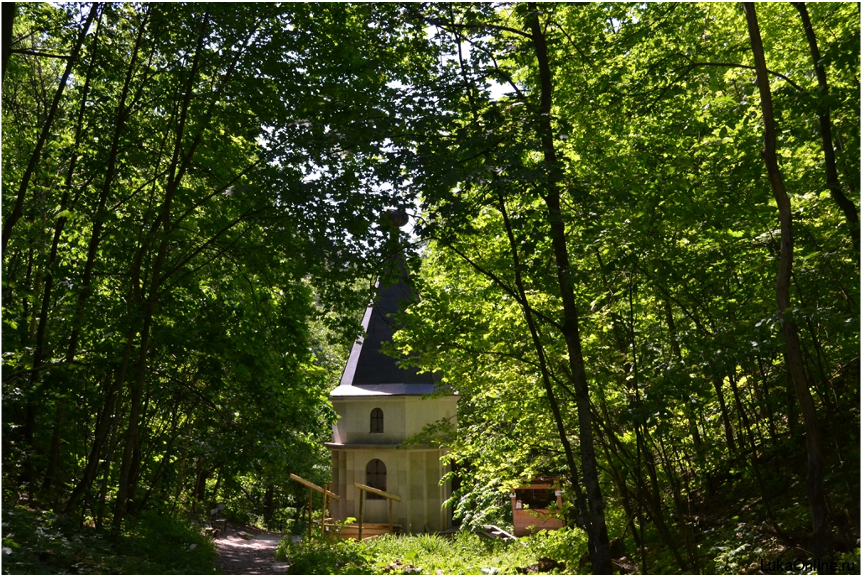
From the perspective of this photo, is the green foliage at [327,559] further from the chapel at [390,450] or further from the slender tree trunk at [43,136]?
the chapel at [390,450]

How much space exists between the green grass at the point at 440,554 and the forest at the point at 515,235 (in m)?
1.10

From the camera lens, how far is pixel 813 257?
6.29 metres

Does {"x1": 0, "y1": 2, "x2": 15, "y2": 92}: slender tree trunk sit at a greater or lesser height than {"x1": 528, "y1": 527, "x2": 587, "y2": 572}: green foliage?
greater

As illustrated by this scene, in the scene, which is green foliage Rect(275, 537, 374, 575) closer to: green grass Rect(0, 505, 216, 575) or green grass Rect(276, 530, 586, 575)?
green grass Rect(276, 530, 586, 575)

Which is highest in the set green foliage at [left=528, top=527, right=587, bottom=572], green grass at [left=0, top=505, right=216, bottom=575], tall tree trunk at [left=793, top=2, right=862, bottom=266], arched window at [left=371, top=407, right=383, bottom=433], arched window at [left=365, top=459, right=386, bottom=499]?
tall tree trunk at [left=793, top=2, right=862, bottom=266]

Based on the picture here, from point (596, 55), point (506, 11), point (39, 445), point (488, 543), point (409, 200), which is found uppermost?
point (506, 11)

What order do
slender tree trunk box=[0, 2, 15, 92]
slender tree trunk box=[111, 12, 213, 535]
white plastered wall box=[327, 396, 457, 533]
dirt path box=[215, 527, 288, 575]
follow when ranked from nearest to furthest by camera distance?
slender tree trunk box=[0, 2, 15, 92] < slender tree trunk box=[111, 12, 213, 535] < dirt path box=[215, 527, 288, 575] < white plastered wall box=[327, 396, 457, 533]

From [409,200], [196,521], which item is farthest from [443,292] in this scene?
[196,521]

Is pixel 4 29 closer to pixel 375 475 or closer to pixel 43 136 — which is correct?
pixel 43 136

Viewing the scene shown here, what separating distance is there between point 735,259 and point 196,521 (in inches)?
642

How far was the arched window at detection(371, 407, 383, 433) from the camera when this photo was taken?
2258 centimetres

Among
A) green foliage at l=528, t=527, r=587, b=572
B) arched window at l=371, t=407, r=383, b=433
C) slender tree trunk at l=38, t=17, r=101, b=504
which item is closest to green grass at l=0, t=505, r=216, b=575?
slender tree trunk at l=38, t=17, r=101, b=504

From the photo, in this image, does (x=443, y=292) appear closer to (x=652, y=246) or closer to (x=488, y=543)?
(x=652, y=246)

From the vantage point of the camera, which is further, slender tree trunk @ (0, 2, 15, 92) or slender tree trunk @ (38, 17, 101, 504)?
slender tree trunk @ (38, 17, 101, 504)
